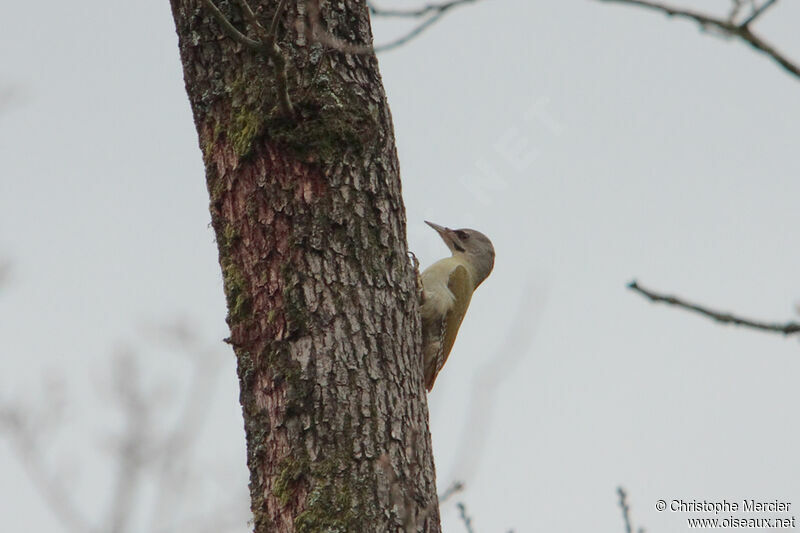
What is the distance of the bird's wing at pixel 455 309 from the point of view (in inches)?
217

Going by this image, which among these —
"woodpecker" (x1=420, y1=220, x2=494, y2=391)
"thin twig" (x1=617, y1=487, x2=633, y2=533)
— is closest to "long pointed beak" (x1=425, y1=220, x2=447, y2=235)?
"woodpecker" (x1=420, y1=220, x2=494, y2=391)

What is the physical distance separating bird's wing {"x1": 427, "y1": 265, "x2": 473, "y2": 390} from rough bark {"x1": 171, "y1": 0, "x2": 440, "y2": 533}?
2008 mm

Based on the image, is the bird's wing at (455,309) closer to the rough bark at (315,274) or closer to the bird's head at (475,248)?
the bird's head at (475,248)

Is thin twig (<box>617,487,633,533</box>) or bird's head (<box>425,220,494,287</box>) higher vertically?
bird's head (<box>425,220,494,287</box>)

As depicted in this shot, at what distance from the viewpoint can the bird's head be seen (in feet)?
22.4

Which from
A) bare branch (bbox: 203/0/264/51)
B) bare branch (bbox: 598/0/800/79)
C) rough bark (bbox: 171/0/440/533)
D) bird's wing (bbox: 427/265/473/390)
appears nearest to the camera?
bare branch (bbox: 598/0/800/79)

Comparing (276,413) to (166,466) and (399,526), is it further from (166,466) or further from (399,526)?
(166,466)

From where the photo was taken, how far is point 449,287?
19.5 feet

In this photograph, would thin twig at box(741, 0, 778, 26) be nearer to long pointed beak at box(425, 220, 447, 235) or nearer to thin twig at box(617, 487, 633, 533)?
thin twig at box(617, 487, 633, 533)

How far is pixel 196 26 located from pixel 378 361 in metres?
1.43

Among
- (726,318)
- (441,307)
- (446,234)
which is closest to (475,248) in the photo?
(446,234)

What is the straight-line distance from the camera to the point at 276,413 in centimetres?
318

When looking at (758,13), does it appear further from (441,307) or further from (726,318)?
(441,307)

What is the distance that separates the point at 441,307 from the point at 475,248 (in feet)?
5.06
